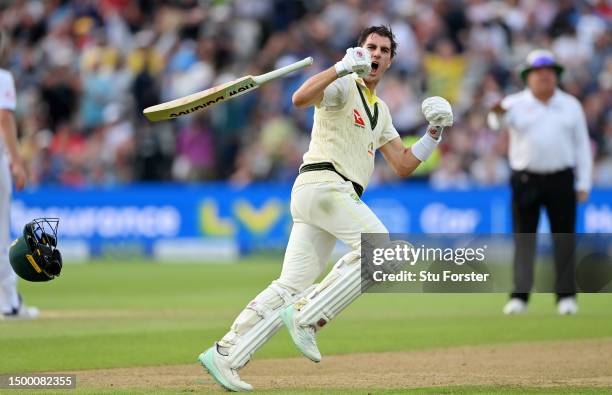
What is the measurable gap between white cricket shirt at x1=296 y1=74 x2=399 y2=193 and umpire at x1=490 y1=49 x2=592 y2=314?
5433 millimetres

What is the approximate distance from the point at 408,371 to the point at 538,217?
4874 millimetres

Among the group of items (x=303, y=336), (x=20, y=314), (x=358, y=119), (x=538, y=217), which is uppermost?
(x=358, y=119)

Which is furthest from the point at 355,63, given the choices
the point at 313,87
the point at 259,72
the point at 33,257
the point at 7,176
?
the point at 259,72

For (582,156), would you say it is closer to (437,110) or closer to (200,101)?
(437,110)

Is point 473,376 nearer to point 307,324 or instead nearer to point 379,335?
point 307,324

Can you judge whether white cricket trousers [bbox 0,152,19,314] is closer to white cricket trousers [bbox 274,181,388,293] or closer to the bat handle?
white cricket trousers [bbox 274,181,388,293]

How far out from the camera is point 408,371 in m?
8.61

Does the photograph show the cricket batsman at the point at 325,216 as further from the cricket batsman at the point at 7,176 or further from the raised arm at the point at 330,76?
the cricket batsman at the point at 7,176

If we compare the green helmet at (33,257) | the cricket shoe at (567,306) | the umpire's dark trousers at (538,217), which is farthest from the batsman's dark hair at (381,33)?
the cricket shoe at (567,306)

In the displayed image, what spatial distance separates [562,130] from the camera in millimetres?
12891

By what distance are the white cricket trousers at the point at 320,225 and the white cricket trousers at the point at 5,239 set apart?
4776 mm

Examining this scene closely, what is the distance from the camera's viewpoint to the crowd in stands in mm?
20641

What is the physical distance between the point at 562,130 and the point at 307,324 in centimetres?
641

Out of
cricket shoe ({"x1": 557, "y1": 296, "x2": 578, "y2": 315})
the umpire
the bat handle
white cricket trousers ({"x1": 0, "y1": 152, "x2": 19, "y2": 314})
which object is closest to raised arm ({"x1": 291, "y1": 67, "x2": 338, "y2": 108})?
the bat handle
